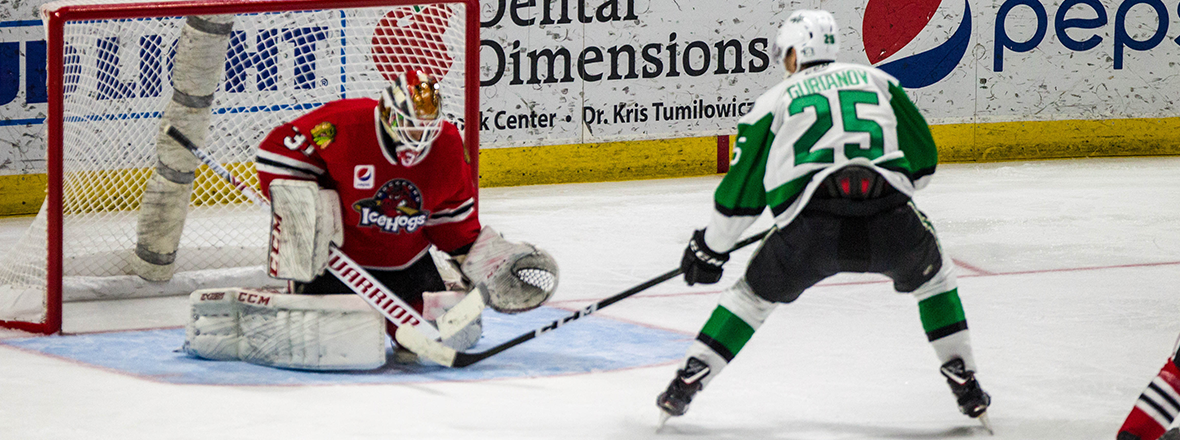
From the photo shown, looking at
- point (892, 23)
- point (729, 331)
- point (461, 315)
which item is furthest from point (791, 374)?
point (892, 23)

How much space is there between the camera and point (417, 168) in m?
3.74

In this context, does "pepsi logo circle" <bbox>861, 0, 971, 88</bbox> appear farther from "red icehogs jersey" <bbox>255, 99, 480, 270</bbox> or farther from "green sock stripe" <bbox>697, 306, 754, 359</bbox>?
"green sock stripe" <bbox>697, 306, 754, 359</bbox>

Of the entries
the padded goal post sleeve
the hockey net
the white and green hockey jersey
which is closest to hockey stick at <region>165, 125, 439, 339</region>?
the hockey net

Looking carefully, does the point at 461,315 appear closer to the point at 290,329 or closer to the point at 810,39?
the point at 290,329

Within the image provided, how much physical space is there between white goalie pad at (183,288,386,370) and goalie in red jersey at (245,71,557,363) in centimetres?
10

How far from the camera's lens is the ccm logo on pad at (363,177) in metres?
3.68

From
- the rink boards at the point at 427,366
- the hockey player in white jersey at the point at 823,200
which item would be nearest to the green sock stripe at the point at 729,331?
the hockey player in white jersey at the point at 823,200

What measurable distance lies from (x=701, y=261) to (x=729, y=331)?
0.16 m

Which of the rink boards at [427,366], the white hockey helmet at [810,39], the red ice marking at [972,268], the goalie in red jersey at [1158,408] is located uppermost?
the white hockey helmet at [810,39]

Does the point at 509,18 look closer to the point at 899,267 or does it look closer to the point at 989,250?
the point at 989,250

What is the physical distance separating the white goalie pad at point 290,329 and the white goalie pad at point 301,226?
10 cm

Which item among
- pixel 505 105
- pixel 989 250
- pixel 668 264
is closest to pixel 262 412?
pixel 668 264

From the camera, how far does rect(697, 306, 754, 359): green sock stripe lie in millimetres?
3096

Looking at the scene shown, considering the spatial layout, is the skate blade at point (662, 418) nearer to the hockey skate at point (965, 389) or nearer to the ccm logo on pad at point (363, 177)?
the hockey skate at point (965, 389)
